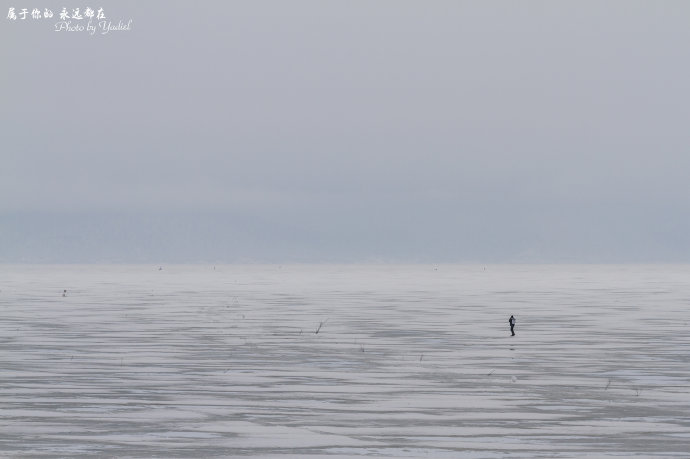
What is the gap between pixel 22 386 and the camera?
1208 inches

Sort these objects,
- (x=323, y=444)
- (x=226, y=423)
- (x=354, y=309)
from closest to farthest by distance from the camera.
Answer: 1. (x=323, y=444)
2. (x=226, y=423)
3. (x=354, y=309)

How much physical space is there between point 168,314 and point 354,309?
12.1 m

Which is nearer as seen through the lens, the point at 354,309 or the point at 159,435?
the point at 159,435

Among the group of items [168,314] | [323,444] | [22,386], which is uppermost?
[168,314]

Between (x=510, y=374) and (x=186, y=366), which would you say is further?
(x=186, y=366)

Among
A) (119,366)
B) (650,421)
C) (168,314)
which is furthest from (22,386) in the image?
(168,314)

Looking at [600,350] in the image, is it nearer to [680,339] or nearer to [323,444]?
[680,339]

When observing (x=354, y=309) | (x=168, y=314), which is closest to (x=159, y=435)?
(x=168, y=314)

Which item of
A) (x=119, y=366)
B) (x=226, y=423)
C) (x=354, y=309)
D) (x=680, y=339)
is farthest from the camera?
(x=354, y=309)

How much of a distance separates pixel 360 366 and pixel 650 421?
1280cm

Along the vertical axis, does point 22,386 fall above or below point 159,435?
above

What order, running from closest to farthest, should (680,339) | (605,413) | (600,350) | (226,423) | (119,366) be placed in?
(226,423)
(605,413)
(119,366)
(600,350)
(680,339)

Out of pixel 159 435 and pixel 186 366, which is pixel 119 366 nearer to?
pixel 186 366

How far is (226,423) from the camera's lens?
24406 millimetres
